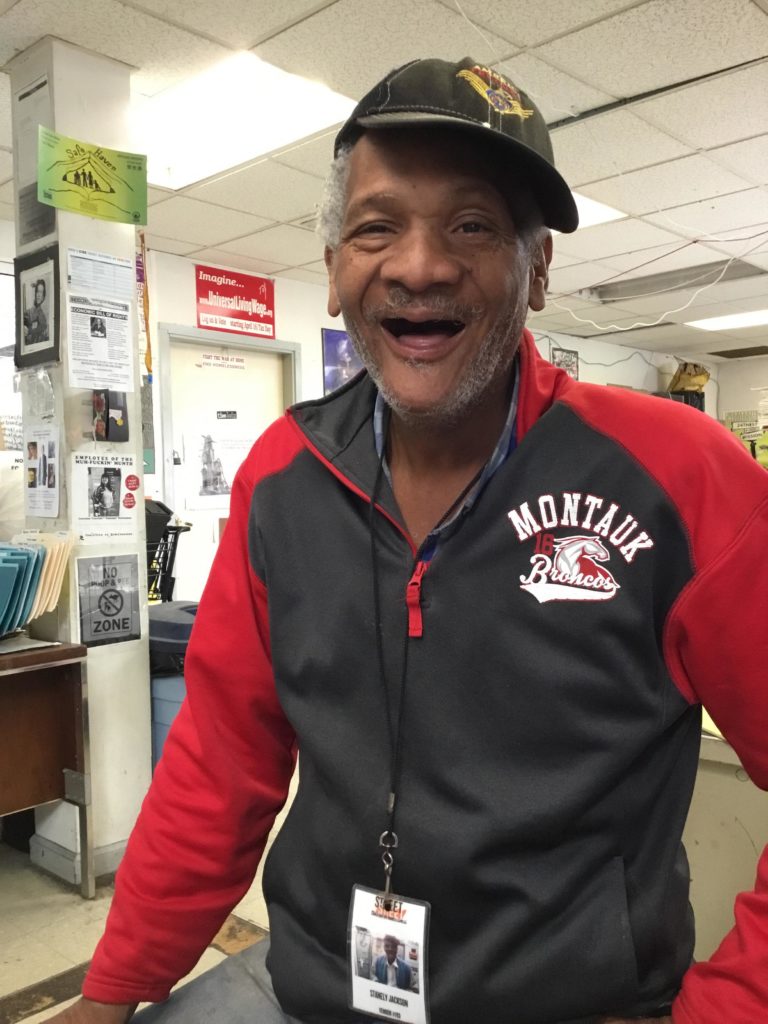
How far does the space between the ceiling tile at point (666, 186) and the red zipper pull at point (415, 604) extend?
3601 millimetres

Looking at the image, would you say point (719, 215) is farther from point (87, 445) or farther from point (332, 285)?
point (332, 285)

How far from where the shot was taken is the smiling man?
768 millimetres

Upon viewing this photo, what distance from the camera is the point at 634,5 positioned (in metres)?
2.49

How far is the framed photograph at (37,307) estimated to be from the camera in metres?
2.49

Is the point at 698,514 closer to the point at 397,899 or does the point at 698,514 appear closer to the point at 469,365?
the point at 469,365

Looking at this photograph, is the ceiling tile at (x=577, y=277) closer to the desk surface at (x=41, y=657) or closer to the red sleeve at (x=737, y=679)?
the desk surface at (x=41, y=657)

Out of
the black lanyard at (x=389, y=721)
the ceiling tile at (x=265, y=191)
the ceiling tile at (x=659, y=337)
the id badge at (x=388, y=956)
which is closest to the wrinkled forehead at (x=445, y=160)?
the black lanyard at (x=389, y=721)

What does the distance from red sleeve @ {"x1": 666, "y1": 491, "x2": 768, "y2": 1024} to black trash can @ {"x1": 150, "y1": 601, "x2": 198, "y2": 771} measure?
85.3 inches

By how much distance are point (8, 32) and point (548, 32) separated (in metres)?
1.70

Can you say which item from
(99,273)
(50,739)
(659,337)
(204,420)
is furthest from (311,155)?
(659,337)

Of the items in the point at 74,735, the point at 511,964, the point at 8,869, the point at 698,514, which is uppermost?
the point at 698,514

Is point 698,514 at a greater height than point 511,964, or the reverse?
point 698,514

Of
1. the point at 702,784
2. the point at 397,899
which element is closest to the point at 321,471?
the point at 397,899

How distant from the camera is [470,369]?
0.88 metres
